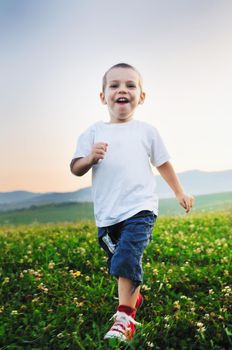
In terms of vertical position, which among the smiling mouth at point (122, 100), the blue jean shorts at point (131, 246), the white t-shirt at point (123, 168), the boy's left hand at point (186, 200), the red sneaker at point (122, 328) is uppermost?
the smiling mouth at point (122, 100)

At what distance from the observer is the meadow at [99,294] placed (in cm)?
402

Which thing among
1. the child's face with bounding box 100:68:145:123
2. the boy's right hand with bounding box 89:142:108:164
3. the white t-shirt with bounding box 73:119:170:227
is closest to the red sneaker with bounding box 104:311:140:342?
the white t-shirt with bounding box 73:119:170:227

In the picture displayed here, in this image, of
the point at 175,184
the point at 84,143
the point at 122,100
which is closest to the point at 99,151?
the point at 84,143

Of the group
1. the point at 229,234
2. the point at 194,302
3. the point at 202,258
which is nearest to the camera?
the point at 194,302

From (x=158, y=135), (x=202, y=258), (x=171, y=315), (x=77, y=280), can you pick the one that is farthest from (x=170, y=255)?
(x=158, y=135)

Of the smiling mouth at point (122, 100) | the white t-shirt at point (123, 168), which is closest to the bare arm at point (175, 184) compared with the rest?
the white t-shirt at point (123, 168)

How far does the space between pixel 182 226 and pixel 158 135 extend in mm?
4452

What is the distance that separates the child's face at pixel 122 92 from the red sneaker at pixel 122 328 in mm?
1544

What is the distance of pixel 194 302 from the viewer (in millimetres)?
4773

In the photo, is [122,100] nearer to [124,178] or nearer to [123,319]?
[124,178]

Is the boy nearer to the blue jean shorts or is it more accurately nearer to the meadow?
the blue jean shorts

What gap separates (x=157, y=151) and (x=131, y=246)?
0.91 m

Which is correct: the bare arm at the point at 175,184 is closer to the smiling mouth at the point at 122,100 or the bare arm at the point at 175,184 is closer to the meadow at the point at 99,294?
the smiling mouth at the point at 122,100

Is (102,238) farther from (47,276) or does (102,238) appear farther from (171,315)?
(47,276)
